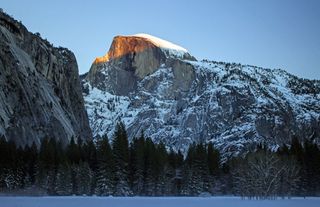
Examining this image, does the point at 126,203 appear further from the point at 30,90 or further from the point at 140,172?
the point at 30,90

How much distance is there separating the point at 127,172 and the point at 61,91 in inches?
3284

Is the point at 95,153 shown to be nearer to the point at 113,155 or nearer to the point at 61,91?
the point at 113,155

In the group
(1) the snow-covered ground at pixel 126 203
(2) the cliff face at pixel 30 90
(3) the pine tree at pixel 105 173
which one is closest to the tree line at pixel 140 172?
(3) the pine tree at pixel 105 173

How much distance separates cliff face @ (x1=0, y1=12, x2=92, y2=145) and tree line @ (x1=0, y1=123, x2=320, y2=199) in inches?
856

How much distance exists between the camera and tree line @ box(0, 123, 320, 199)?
94.9 metres

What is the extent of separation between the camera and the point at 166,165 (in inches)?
4309

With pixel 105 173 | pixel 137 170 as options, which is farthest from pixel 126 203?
pixel 137 170

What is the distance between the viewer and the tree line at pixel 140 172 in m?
94.9

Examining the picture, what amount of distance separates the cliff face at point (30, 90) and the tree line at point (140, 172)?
71.3 feet

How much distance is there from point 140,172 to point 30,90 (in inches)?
2345

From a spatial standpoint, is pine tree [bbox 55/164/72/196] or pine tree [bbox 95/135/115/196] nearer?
pine tree [bbox 95/135/115/196]

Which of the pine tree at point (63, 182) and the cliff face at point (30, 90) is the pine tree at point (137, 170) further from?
the cliff face at point (30, 90)

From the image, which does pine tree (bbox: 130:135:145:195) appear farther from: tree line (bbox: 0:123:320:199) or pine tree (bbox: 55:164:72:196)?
pine tree (bbox: 55:164:72:196)

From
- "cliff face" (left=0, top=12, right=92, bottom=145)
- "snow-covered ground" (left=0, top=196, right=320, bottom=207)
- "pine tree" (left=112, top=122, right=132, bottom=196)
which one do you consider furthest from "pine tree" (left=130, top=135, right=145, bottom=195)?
"cliff face" (left=0, top=12, right=92, bottom=145)
